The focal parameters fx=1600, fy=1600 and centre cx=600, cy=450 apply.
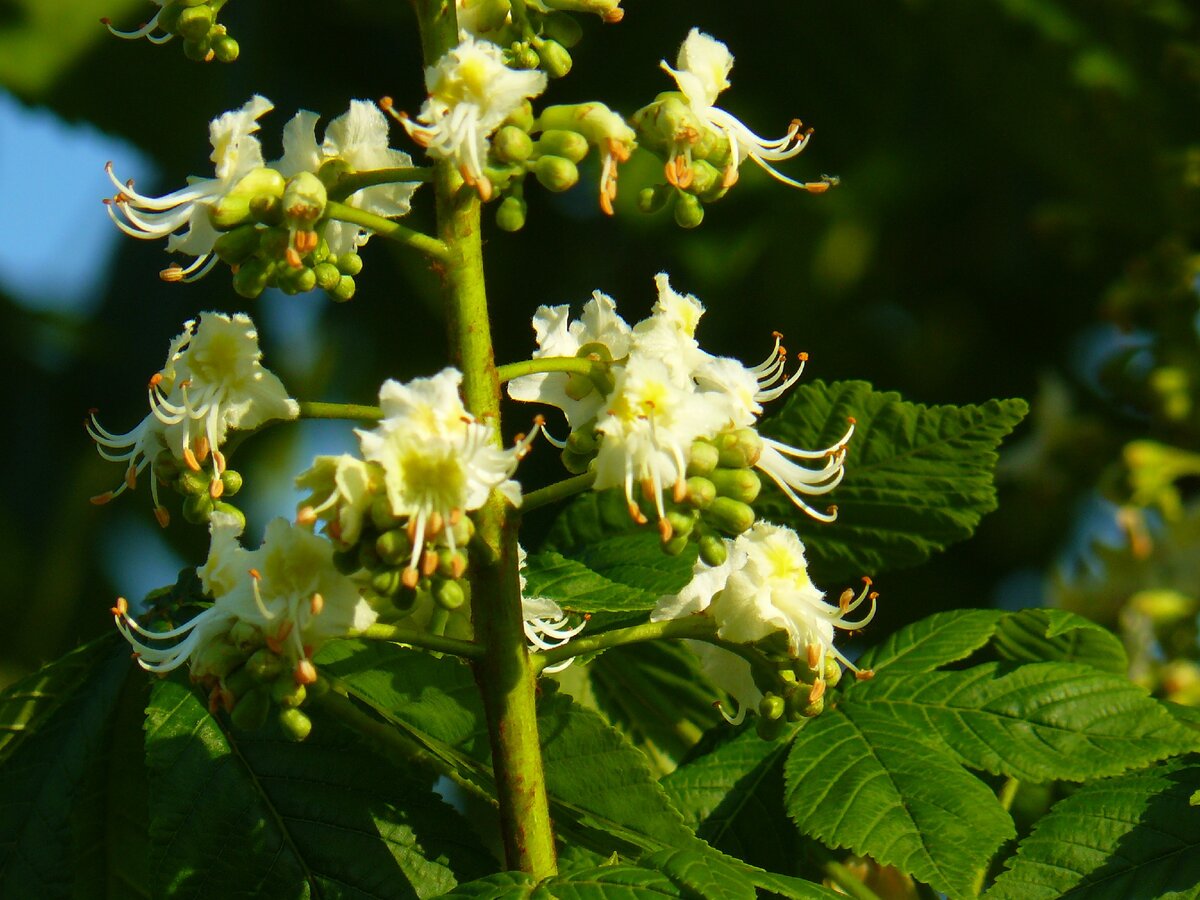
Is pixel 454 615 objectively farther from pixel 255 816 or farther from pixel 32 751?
pixel 32 751

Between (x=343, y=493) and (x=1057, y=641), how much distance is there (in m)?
0.95

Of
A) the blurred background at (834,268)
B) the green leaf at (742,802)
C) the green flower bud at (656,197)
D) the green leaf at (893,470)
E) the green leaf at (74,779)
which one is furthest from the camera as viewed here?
the blurred background at (834,268)

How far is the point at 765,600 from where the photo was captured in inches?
54.1

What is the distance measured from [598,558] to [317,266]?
52 cm

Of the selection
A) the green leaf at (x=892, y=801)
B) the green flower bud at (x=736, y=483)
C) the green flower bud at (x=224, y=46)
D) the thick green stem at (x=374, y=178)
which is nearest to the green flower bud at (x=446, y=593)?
the green flower bud at (x=736, y=483)

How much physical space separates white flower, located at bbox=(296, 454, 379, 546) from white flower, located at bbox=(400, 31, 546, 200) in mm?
239

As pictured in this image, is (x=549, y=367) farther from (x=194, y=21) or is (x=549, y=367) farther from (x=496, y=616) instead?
(x=194, y=21)

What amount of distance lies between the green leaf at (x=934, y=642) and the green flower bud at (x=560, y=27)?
2.37 ft

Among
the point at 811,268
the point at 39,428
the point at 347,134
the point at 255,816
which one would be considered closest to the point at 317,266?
the point at 347,134

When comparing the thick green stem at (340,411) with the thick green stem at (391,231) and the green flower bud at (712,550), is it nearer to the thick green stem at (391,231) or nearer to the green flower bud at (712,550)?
the thick green stem at (391,231)

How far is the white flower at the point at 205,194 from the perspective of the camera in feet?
4.43

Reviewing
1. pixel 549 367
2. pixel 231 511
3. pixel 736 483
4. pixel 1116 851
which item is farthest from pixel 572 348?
pixel 1116 851

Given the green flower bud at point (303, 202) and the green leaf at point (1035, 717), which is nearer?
the green flower bud at point (303, 202)

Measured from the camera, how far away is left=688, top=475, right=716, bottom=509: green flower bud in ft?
4.21
